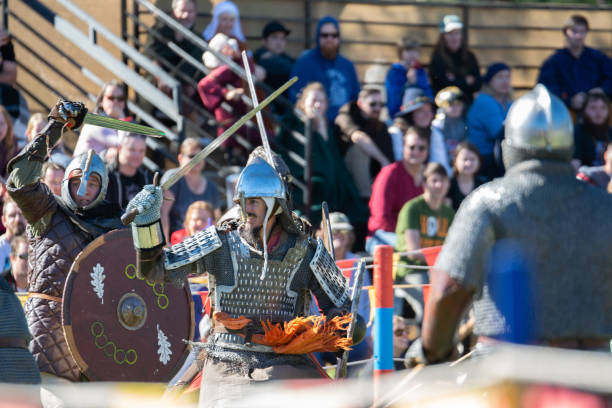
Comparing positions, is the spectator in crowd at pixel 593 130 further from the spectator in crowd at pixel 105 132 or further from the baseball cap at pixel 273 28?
the spectator in crowd at pixel 105 132

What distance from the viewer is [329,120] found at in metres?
9.84

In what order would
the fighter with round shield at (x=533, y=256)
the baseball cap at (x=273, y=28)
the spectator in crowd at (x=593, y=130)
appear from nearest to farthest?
1. the fighter with round shield at (x=533, y=256)
2. the baseball cap at (x=273, y=28)
3. the spectator in crowd at (x=593, y=130)

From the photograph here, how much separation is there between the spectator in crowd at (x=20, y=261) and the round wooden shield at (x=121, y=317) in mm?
1185

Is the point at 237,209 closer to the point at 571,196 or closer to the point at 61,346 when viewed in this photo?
the point at 61,346

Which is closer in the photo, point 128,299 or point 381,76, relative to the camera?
point 128,299

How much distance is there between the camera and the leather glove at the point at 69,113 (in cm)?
604

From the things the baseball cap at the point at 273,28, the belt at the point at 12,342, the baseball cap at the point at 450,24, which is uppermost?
the baseball cap at the point at 450,24

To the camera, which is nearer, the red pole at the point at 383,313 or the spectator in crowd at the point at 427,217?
the red pole at the point at 383,313

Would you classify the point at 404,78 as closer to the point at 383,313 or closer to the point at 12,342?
the point at 383,313

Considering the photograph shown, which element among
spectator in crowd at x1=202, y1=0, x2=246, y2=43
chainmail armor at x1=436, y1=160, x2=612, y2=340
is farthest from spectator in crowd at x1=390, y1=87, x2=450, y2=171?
chainmail armor at x1=436, y1=160, x2=612, y2=340

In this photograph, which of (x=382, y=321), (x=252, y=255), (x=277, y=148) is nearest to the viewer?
(x=252, y=255)

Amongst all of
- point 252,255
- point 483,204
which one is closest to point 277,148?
point 252,255

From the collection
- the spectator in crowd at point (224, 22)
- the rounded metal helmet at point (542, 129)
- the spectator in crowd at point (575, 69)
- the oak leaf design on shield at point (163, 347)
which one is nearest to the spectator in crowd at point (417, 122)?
the spectator in crowd at point (224, 22)

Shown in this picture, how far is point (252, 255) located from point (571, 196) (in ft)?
6.79
